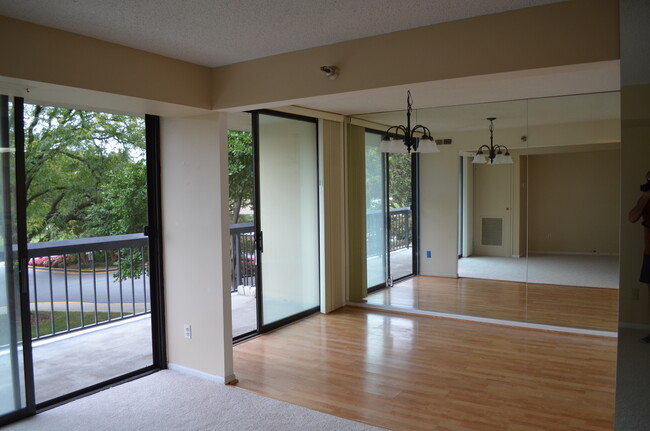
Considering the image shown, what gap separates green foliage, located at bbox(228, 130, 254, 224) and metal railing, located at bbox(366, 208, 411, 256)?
1.52 m

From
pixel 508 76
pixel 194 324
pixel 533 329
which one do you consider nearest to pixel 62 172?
pixel 194 324

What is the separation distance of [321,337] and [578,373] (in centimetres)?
227

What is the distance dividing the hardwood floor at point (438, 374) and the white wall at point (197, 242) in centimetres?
43

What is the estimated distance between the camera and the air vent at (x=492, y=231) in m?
5.15

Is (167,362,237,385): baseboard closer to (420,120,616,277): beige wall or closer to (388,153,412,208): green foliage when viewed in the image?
(420,120,616,277): beige wall

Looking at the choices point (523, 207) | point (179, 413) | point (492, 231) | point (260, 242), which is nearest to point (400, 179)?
point (492, 231)

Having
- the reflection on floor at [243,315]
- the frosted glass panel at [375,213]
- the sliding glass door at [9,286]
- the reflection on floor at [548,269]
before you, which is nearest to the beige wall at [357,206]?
the frosted glass panel at [375,213]

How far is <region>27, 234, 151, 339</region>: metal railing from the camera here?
3.96m

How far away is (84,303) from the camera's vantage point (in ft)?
14.7

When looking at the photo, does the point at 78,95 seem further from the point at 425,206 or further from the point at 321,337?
the point at 425,206

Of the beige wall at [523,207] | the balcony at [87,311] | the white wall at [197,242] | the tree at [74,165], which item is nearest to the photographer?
the tree at [74,165]

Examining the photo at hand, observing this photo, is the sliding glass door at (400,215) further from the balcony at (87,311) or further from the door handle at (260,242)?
the balcony at (87,311)

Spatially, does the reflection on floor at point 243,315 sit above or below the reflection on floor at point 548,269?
below

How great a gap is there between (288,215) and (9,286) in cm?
276
